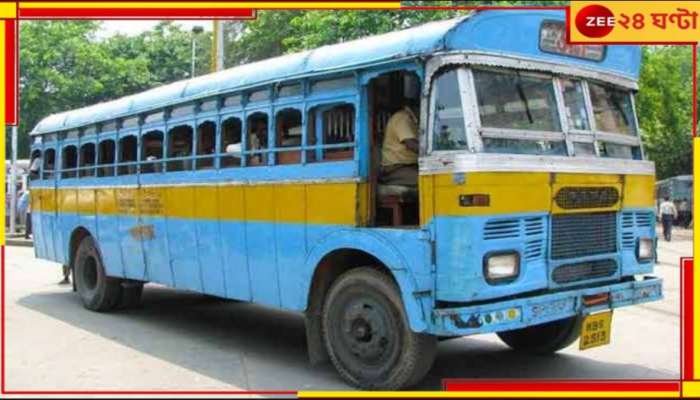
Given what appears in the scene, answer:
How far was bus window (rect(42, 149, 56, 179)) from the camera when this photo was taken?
1131 cm

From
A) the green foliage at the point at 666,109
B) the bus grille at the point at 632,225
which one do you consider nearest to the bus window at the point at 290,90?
the bus grille at the point at 632,225

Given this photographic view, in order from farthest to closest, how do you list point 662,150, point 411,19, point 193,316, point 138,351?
1. point 662,150
2. point 411,19
3. point 193,316
4. point 138,351

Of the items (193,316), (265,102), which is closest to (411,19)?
(193,316)

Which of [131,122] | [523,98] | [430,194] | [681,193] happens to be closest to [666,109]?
[681,193]

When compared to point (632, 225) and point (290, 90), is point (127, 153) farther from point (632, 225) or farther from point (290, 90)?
point (632, 225)

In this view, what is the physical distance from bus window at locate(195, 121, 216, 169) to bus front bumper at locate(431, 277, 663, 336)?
335cm

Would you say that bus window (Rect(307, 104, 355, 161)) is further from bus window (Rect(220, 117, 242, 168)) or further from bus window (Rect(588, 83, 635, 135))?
bus window (Rect(588, 83, 635, 135))

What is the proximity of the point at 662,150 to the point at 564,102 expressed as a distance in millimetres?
33260

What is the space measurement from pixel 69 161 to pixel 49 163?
821 millimetres

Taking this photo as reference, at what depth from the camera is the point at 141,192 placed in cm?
888

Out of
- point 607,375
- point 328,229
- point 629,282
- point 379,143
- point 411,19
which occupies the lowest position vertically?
point 607,375

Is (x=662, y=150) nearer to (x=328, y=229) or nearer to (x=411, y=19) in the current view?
(x=411, y=19)

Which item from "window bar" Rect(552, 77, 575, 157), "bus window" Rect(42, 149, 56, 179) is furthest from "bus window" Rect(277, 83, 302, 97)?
"bus window" Rect(42, 149, 56, 179)

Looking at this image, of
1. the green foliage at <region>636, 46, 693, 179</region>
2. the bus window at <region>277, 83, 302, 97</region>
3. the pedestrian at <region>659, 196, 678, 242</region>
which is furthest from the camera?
the green foliage at <region>636, 46, 693, 179</region>
